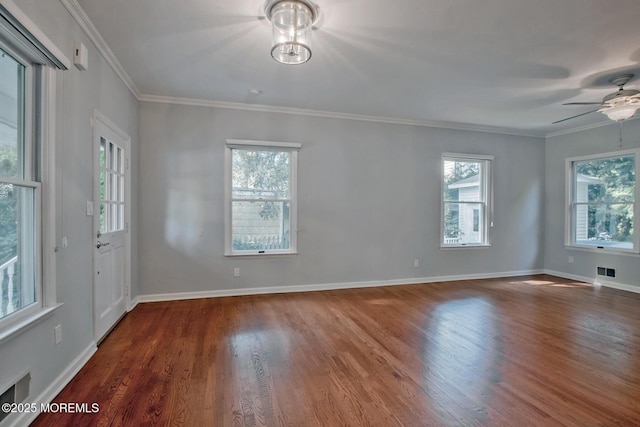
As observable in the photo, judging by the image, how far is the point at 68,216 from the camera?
88.7 inches

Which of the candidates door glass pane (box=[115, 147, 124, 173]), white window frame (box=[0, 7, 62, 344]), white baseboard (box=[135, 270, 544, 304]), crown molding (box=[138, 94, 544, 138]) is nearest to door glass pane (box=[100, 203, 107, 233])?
door glass pane (box=[115, 147, 124, 173])

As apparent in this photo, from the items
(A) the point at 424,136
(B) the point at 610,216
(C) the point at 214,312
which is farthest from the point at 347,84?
(B) the point at 610,216

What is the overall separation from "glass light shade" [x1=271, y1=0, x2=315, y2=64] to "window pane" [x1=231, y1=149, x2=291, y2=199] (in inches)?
89.1

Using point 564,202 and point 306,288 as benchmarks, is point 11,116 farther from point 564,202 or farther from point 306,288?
point 564,202

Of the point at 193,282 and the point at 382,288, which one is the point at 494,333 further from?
the point at 193,282

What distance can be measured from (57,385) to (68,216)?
1128mm

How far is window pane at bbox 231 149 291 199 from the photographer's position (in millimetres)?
4418

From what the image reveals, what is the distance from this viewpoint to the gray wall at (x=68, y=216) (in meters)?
1.81

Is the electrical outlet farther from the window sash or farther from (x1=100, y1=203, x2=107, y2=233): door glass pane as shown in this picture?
(x1=100, y1=203, x2=107, y2=233): door glass pane

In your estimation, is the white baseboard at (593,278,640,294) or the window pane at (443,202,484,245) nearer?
the white baseboard at (593,278,640,294)

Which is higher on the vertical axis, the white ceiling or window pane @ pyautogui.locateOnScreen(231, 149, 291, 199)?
the white ceiling

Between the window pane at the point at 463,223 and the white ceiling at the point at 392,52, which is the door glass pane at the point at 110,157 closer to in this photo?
the white ceiling at the point at 392,52

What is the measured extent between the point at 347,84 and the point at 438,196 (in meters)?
2.67

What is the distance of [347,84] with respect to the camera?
12.0 ft
